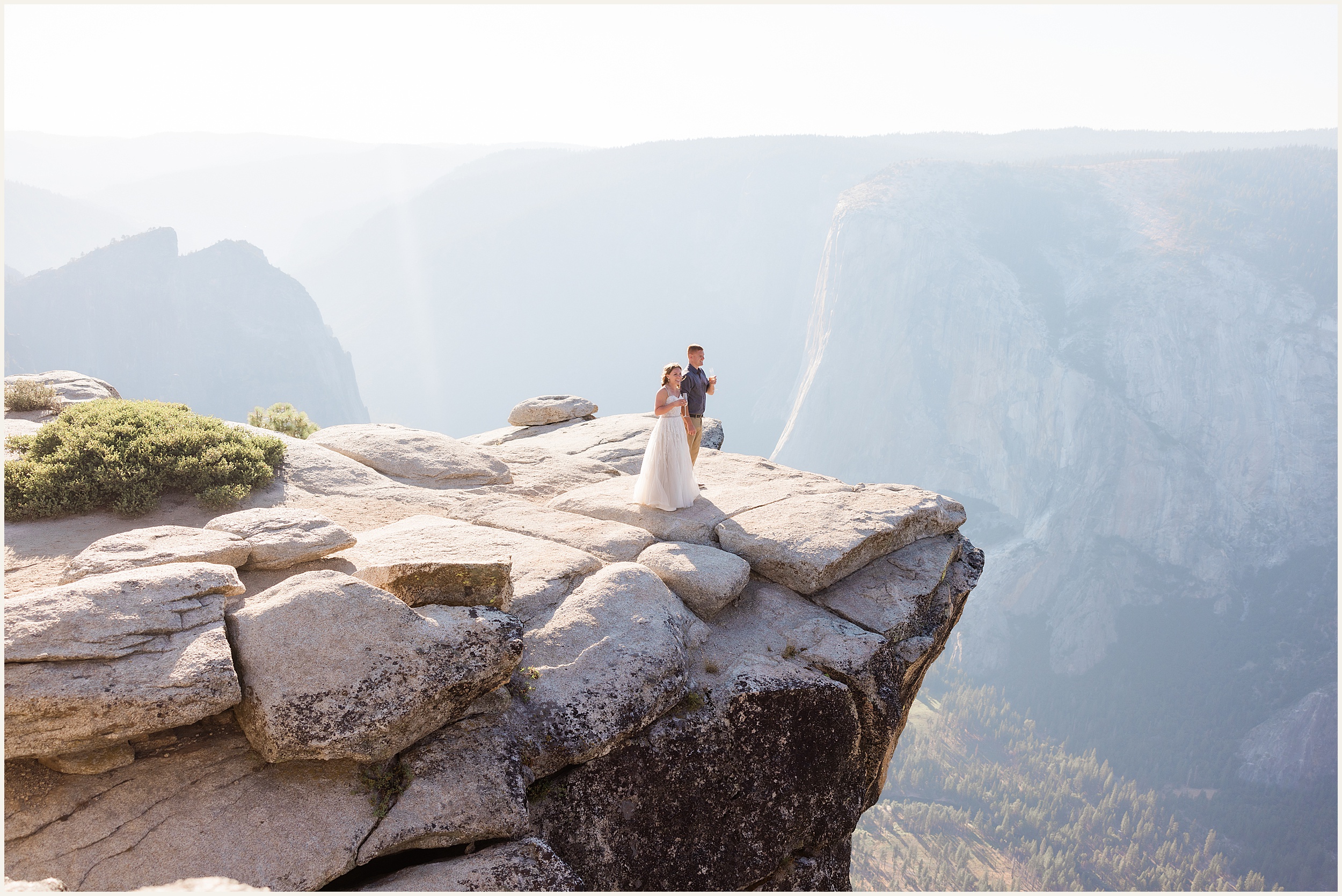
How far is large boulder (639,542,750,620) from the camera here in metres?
11.2

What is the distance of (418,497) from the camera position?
14.6 metres

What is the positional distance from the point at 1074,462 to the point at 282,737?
162 m

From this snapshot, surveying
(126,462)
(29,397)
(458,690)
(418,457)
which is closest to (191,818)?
(458,690)

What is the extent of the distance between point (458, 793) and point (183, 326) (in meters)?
152

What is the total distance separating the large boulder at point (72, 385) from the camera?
18.7m

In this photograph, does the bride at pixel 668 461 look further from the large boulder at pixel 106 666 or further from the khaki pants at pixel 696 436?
the large boulder at pixel 106 666

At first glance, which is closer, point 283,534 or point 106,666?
point 106,666

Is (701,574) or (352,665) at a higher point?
(352,665)

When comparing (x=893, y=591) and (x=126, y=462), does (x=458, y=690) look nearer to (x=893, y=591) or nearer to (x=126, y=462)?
(x=893, y=591)

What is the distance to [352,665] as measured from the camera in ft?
24.7

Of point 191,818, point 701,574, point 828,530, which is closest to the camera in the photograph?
point 191,818

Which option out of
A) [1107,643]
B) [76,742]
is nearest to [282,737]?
[76,742]

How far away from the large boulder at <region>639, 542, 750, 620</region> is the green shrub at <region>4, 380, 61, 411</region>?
16.0 metres

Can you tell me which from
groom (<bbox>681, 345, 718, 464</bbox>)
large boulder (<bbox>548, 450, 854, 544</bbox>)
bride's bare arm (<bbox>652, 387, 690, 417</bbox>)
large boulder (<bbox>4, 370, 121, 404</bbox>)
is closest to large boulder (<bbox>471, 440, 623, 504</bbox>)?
large boulder (<bbox>548, 450, 854, 544</bbox>)
